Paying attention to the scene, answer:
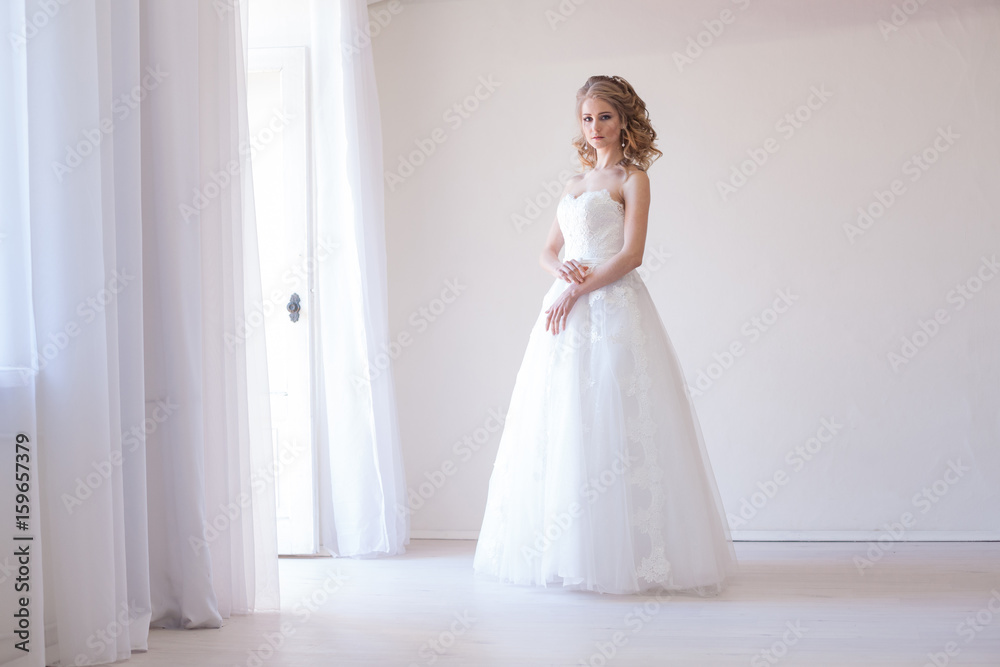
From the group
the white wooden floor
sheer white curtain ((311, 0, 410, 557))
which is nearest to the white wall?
sheer white curtain ((311, 0, 410, 557))

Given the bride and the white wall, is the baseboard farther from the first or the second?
the bride

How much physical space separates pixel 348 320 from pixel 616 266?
4.49ft

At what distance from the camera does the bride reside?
3.04 metres

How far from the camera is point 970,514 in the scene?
4.27 meters

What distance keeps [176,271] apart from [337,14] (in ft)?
6.48

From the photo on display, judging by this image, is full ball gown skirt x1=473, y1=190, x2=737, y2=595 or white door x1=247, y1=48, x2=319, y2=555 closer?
full ball gown skirt x1=473, y1=190, x2=737, y2=595

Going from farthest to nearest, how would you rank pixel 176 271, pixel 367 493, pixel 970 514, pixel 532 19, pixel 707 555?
pixel 532 19 → pixel 970 514 → pixel 367 493 → pixel 707 555 → pixel 176 271

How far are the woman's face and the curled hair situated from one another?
0.07 feet

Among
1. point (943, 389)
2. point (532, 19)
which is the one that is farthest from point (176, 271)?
point (943, 389)

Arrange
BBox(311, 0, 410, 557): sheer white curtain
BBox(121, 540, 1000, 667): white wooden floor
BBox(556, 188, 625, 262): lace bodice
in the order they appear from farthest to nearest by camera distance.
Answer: BBox(311, 0, 410, 557): sheer white curtain, BBox(556, 188, 625, 262): lace bodice, BBox(121, 540, 1000, 667): white wooden floor

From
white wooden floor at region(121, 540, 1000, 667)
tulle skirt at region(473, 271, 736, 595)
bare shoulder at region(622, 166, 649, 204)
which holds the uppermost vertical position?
bare shoulder at region(622, 166, 649, 204)

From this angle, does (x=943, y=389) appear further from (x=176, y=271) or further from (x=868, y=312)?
(x=176, y=271)

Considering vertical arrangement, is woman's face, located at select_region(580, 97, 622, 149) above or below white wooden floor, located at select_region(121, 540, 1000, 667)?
above

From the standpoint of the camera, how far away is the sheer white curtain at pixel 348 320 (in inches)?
157
